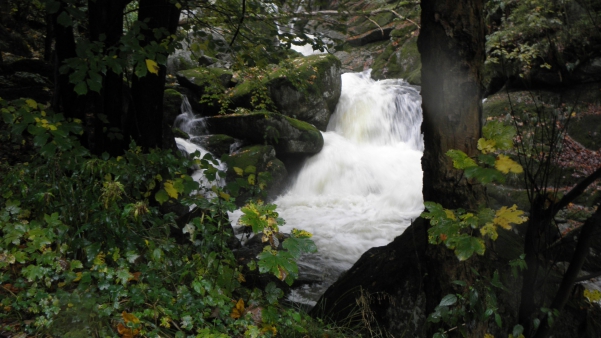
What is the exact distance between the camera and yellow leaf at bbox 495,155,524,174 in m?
1.47

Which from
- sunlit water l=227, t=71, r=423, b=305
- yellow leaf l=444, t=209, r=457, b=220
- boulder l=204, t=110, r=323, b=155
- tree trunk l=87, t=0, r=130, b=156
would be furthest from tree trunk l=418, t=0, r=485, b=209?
boulder l=204, t=110, r=323, b=155

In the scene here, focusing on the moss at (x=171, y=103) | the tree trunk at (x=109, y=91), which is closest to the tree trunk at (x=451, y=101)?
the tree trunk at (x=109, y=91)

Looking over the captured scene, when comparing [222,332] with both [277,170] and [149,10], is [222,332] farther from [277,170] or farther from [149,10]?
[277,170]

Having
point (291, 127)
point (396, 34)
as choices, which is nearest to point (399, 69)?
point (396, 34)

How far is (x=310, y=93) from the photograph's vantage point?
12133 millimetres

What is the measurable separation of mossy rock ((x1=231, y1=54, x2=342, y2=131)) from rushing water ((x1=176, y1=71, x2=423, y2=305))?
2.06 ft

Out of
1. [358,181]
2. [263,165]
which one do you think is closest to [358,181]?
[358,181]

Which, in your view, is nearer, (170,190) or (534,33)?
(170,190)

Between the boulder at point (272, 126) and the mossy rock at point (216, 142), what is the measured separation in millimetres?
405

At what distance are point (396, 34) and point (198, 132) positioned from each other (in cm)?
1185

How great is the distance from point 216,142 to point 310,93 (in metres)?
A: 3.47

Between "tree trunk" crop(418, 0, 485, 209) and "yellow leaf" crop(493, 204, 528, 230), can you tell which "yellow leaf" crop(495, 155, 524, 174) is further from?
"tree trunk" crop(418, 0, 485, 209)

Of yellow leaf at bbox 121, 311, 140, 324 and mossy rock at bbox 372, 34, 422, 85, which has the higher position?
mossy rock at bbox 372, 34, 422, 85

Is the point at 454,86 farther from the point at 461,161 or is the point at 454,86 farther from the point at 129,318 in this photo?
the point at 129,318
